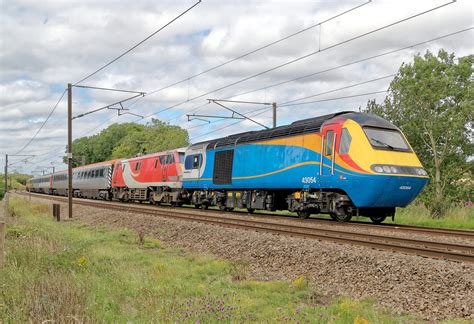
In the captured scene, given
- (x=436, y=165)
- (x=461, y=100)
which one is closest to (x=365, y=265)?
(x=436, y=165)

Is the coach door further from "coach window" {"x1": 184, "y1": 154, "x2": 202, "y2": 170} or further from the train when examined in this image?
"coach window" {"x1": 184, "y1": 154, "x2": 202, "y2": 170}

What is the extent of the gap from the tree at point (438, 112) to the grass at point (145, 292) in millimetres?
16249

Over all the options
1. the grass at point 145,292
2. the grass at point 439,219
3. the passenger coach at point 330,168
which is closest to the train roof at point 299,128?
the passenger coach at point 330,168

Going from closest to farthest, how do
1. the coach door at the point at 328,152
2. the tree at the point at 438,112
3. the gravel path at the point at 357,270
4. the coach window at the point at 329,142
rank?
1. the gravel path at the point at 357,270
2. the coach door at the point at 328,152
3. the coach window at the point at 329,142
4. the tree at the point at 438,112

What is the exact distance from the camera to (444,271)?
722 cm

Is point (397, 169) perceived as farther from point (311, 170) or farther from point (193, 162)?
point (193, 162)

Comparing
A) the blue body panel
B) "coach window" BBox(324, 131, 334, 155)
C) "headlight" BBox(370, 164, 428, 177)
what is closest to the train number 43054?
the blue body panel

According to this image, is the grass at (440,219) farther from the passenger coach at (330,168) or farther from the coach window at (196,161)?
the coach window at (196,161)

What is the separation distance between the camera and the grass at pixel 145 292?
217 inches

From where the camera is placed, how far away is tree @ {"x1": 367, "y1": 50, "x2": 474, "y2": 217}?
75.1ft

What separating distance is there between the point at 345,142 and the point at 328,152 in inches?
33.2

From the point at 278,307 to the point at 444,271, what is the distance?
2.82 metres

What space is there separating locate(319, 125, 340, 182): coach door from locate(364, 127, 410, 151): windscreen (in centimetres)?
107

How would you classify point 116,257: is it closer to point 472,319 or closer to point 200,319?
point 200,319
